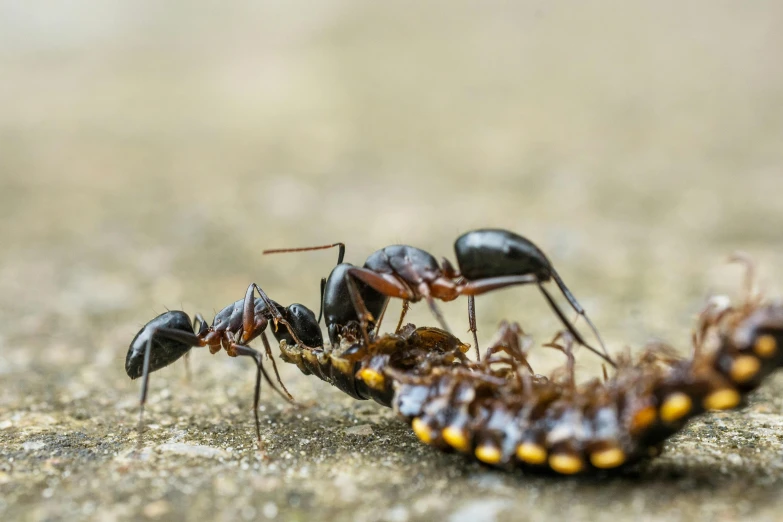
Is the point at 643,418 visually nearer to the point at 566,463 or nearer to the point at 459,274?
the point at 566,463

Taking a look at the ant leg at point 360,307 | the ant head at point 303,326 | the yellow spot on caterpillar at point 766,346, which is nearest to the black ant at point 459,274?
the ant leg at point 360,307

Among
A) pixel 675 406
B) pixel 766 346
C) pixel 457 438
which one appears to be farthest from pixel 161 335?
pixel 766 346

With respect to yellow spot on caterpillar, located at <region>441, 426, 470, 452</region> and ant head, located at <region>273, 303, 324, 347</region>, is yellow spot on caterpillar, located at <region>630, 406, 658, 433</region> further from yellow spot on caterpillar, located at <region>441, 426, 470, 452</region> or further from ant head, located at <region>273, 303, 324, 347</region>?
ant head, located at <region>273, 303, 324, 347</region>

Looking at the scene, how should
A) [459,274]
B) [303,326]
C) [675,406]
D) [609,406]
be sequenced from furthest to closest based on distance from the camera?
1. [303,326]
2. [459,274]
3. [609,406]
4. [675,406]

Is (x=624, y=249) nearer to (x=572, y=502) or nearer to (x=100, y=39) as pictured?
(x=572, y=502)

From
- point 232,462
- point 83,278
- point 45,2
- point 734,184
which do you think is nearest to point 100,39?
point 45,2

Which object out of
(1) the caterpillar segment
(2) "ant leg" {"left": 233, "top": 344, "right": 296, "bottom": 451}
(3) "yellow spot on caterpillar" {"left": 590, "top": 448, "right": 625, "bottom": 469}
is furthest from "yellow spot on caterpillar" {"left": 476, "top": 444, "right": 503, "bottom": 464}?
(2) "ant leg" {"left": 233, "top": 344, "right": 296, "bottom": 451}
